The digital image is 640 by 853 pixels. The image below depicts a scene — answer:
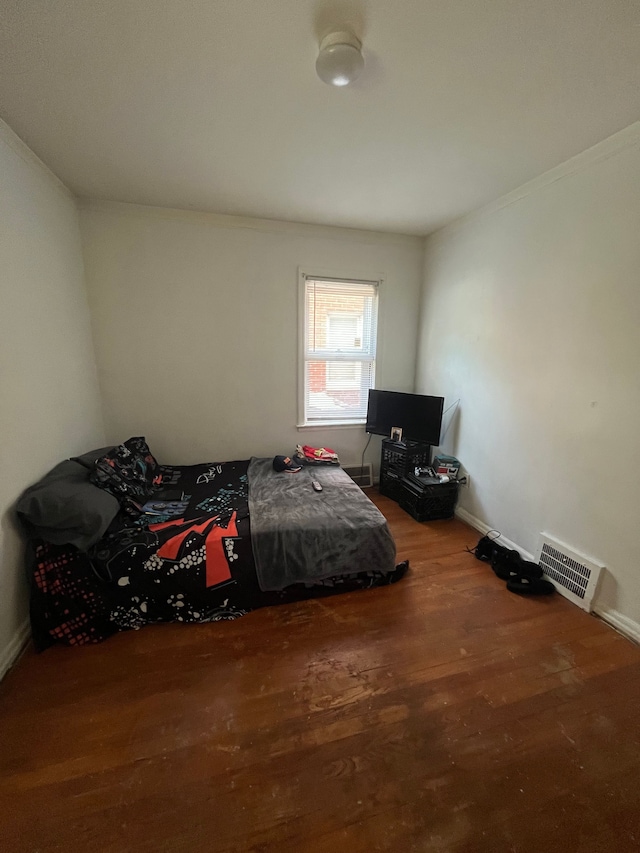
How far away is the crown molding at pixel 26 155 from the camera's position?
1.63 m

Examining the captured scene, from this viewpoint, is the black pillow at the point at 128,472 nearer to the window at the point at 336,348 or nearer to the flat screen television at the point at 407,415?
the window at the point at 336,348

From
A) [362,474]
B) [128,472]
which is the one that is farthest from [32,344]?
[362,474]

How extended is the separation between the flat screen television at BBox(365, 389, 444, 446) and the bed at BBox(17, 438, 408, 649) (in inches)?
42.6

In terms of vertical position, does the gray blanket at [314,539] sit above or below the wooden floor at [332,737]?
above

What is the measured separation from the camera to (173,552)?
5.90 ft

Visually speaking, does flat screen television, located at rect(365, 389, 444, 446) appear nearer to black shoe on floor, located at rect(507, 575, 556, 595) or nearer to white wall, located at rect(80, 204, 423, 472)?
white wall, located at rect(80, 204, 423, 472)

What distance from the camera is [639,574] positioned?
1.70 m

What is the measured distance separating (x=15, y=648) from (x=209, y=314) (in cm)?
251

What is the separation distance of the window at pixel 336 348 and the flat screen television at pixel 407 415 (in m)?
0.21

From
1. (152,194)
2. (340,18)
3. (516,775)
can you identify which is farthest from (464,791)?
(152,194)

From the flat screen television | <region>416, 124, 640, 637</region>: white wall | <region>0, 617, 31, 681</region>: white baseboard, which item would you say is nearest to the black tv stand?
the flat screen television

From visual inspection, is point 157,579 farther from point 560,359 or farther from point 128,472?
point 560,359

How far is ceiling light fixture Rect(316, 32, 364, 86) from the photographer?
1161mm

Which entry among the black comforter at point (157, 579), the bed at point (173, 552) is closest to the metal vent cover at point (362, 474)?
the bed at point (173, 552)
